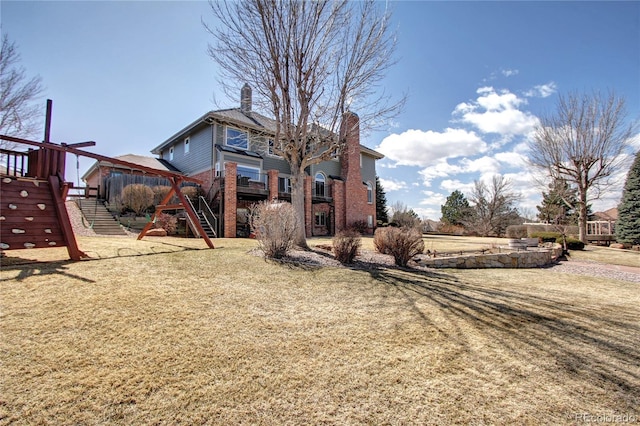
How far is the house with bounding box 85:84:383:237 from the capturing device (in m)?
15.8

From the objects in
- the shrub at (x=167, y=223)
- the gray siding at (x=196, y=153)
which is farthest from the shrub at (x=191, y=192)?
the shrub at (x=167, y=223)

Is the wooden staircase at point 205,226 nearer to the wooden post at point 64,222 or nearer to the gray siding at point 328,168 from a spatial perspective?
the wooden post at point 64,222

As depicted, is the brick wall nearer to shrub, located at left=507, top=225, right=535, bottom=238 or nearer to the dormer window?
the dormer window

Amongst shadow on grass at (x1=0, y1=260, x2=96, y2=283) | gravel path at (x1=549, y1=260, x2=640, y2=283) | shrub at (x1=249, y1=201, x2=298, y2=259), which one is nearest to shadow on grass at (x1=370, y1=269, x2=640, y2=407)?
shrub at (x1=249, y1=201, x2=298, y2=259)

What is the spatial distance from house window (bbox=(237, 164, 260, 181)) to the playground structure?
1219 centimetres

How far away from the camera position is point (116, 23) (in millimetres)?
7879

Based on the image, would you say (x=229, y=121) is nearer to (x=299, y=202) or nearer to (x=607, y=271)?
(x=299, y=202)

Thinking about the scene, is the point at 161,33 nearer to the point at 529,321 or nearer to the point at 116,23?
the point at 116,23

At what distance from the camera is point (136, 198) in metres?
14.9

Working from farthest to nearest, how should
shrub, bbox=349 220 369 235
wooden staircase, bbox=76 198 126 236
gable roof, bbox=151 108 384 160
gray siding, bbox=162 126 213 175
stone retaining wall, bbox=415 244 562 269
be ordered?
shrub, bbox=349 220 369 235
gray siding, bbox=162 126 213 175
gable roof, bbox=151 108 384 160
wooden staircase, bbox=76 198 126 236
stone retaining wall, bbox=415 244 562 269

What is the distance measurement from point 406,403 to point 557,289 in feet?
20.2

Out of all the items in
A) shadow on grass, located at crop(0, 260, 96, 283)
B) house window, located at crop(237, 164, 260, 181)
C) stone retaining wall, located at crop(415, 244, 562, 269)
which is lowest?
stone retaining wall, located at crop(415, 244, 562, 269)

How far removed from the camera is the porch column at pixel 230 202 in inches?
566

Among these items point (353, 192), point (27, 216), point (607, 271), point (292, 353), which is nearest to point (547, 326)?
point (292, 353)
